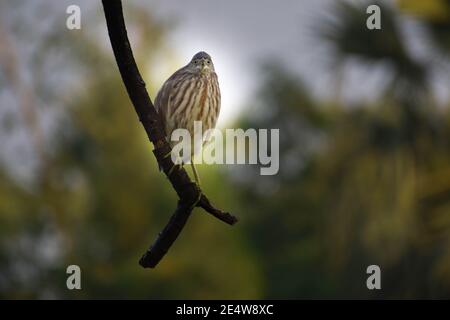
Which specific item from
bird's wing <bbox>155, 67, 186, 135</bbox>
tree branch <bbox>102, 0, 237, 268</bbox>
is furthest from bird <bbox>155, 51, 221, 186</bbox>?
tree branch <bbox>102, 0, 237, 268</bbox>

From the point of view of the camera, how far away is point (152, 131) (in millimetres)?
2982

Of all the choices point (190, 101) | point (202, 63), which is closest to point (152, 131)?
point (202, 63)

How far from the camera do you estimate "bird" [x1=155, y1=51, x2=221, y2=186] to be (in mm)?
3506

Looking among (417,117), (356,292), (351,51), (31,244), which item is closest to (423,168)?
(417,117)

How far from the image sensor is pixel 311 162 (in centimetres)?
1510

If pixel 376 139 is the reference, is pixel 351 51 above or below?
above

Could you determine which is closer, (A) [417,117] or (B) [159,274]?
(A) [417,117]

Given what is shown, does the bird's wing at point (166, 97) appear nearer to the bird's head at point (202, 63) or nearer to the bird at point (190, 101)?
the bird at point (190, 101)

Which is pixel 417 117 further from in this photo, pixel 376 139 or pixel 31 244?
pixel 31 244

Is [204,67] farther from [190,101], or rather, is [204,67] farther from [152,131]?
[152,131]

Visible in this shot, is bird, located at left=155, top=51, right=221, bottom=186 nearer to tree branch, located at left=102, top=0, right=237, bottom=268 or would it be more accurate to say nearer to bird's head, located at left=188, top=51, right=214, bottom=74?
bird's head, located at left=188, top=51, right=214, bottom=74

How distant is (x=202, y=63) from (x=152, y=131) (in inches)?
17.0

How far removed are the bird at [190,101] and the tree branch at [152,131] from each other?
313 millimetres
